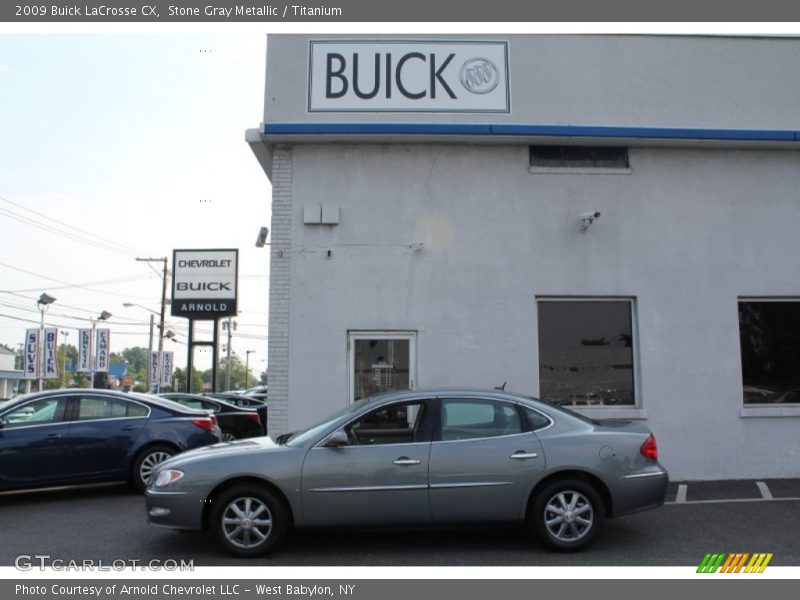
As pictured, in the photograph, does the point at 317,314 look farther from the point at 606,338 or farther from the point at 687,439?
the point at 687,439

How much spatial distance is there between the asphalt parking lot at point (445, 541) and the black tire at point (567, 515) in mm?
143

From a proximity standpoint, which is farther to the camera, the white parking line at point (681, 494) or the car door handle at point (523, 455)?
the white parking line at point (681, 494)

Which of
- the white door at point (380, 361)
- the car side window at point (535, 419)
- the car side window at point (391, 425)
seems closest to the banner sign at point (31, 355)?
the white door at point (380, 361)

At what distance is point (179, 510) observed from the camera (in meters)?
6.36

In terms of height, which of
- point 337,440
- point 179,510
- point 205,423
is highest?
point 337,440

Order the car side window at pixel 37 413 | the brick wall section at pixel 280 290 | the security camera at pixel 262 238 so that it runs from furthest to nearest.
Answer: the security camera at pixel 262 238
the brick wall section at pixel 280 290
the car side window at pixel 37 413

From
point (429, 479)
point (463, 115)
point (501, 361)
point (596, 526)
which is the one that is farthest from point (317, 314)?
point (596, 526)

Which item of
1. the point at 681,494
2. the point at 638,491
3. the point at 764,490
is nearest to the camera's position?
the point at 638,491

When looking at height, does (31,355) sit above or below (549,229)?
below

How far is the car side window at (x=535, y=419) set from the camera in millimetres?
6727

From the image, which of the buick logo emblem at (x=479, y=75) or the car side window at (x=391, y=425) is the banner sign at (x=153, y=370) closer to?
the buick logo emblem at (x=479, y=75)

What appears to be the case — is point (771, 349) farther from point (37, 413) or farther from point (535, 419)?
point (37, 413)

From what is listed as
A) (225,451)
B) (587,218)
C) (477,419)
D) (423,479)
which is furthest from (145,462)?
(587,218)

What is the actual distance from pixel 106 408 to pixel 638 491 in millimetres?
6930
